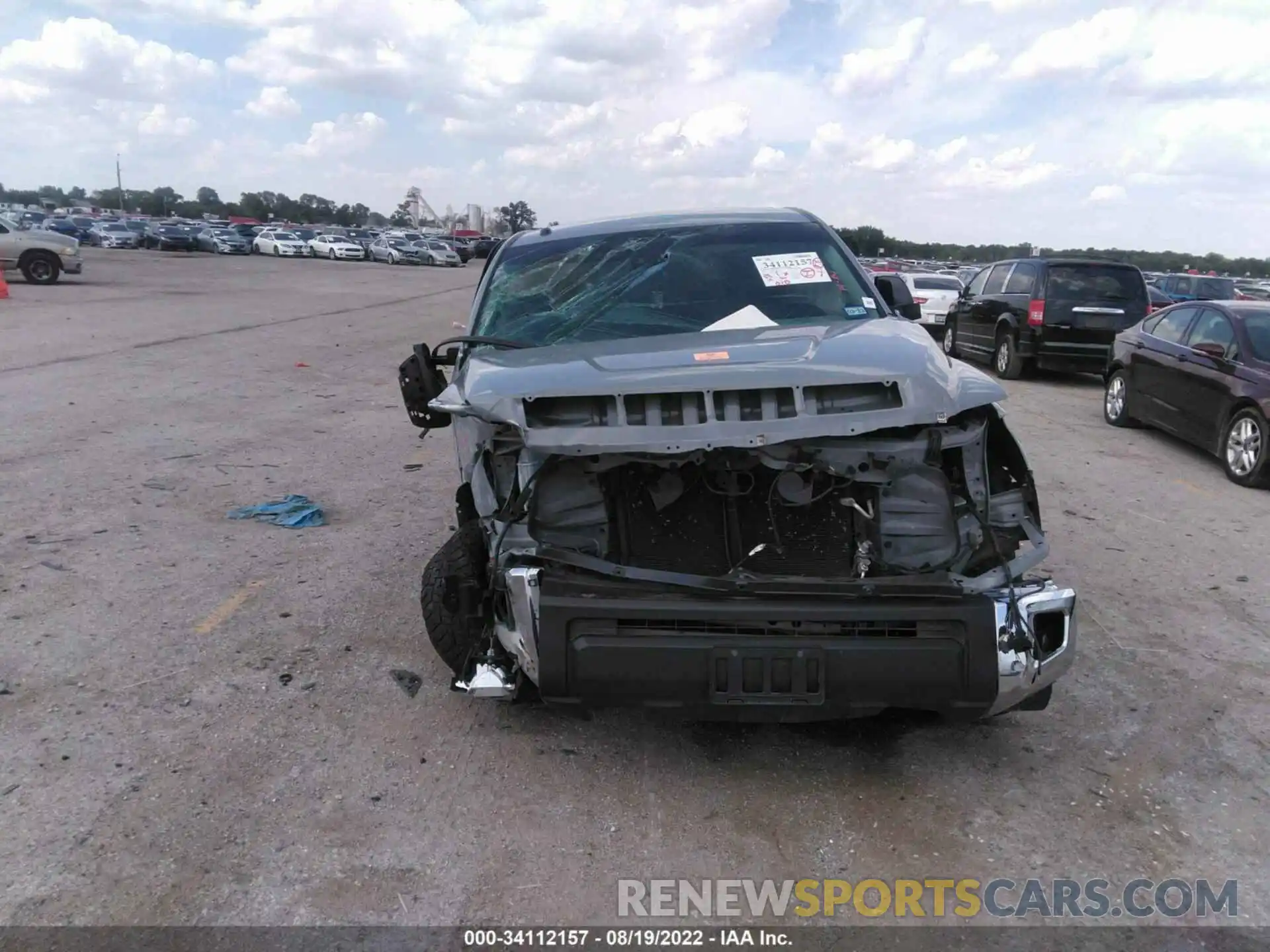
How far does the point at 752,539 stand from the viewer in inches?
142

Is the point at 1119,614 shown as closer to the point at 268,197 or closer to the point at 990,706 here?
the point at 990,706

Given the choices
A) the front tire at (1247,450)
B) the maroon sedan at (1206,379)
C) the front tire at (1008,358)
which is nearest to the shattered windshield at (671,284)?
the front tire at (1247,450)

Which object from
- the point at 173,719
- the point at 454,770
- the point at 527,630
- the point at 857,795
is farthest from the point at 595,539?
the point at 173,719

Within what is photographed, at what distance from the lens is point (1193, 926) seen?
284 centimetres

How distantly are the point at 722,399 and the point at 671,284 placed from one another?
1.69 metres

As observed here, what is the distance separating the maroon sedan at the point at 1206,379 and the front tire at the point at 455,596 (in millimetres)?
7074

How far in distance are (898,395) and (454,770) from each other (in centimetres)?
207

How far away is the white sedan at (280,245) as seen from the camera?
5600 cm

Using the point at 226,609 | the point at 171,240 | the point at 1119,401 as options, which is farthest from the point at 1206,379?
the point at 171,240

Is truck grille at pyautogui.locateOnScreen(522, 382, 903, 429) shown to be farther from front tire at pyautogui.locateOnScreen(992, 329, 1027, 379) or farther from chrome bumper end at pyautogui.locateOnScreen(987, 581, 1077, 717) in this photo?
front tire at pyautogui.locateOnScreen(992, 329, 1027, 379)

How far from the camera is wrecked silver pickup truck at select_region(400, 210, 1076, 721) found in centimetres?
318

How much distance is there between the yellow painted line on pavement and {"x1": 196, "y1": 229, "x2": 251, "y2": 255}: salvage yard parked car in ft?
177

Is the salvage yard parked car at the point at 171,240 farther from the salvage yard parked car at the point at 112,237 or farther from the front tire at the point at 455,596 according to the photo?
the front tire at the point at 455,596

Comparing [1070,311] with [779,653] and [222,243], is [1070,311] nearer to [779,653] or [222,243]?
[779,653]
